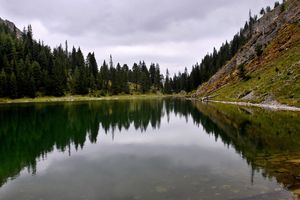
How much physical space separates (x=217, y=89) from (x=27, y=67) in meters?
99.7

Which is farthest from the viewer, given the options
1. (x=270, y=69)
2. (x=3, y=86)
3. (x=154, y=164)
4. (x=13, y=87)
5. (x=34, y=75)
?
(x=34, y=75)

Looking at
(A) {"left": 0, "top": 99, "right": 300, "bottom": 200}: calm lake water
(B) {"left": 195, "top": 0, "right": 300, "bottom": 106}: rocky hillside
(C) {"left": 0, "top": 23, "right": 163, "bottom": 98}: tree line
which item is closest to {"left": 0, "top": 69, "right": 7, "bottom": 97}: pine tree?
(C) {"left": 0, "top": 23, "right": 163, "bottom": 98}: tree line

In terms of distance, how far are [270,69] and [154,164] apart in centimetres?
8698

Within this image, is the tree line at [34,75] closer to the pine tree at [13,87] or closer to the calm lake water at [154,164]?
the pine tree at [13,87]

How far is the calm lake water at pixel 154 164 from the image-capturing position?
57.0 ft

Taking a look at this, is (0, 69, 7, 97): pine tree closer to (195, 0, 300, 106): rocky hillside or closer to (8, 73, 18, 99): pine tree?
(8, 73, 18, 99): pine tree

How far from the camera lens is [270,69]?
101 metres

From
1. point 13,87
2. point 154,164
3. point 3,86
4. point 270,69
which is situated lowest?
point 154,164

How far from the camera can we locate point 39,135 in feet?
140

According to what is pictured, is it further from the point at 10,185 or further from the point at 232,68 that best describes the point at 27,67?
the point at 10,185

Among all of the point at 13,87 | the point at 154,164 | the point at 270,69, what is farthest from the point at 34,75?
the point at 154,164

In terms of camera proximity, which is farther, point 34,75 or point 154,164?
point 34,75

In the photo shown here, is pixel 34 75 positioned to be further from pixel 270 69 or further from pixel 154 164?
pixel 154 164

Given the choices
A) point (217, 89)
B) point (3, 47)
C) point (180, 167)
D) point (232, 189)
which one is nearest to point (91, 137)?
point (180, 167)
